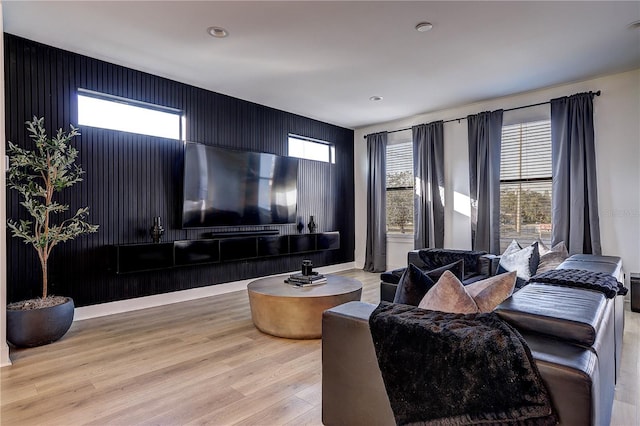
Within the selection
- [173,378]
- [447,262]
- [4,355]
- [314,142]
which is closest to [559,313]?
[173,378]

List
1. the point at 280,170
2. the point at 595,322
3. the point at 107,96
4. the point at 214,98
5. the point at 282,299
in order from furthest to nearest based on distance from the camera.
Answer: the point at 280,170, the point at 214,98, the point at 107,96, the point at 282,299, the point at 595,322

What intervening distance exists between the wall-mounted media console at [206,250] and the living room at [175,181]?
12.4 inches

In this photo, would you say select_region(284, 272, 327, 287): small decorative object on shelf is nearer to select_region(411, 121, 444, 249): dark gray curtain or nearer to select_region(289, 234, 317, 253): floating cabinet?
select_region(289, 234, 317, 253): floating cabinet

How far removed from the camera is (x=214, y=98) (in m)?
4.90

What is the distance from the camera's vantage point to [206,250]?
14.6 ft

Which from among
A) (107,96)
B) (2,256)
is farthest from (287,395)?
(107,96)

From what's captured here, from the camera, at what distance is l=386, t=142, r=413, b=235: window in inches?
250

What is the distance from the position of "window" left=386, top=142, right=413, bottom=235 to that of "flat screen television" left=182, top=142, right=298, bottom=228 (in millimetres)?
1890

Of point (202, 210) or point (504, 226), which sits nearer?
point (202, 210)

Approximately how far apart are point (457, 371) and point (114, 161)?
403 centimetres

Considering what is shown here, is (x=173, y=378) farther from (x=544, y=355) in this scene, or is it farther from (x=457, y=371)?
(x=544, y=355)

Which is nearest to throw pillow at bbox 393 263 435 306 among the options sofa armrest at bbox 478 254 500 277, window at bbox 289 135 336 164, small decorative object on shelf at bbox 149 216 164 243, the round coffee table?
the round coffee table

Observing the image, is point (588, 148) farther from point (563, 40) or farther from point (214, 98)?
point (214, 98)

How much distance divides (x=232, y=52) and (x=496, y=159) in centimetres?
376
